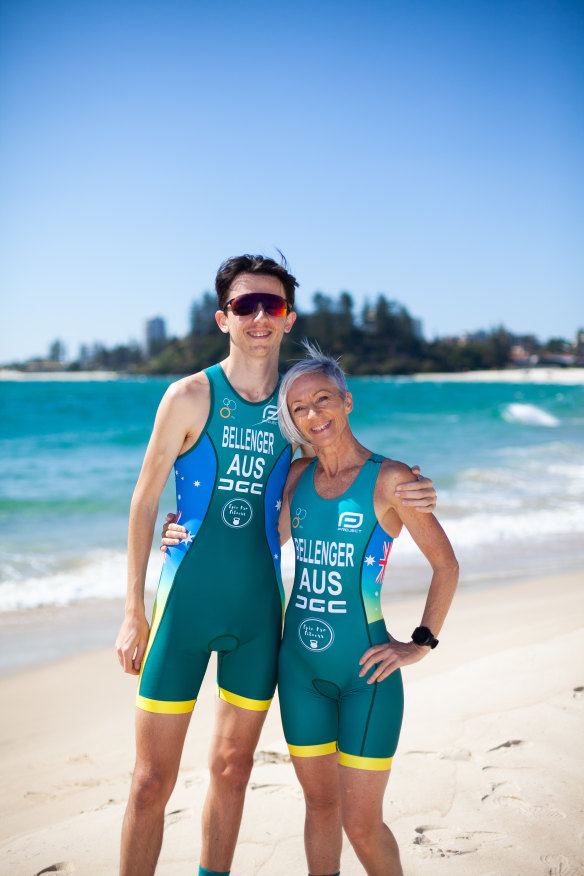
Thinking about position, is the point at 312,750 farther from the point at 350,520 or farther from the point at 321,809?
the point at 350,520

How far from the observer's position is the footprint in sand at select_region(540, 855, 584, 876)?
8.86ft

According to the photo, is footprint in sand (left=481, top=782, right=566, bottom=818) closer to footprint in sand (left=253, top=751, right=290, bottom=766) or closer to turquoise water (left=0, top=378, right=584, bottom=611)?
footprint in sand (left=253, top=751, right=290, bottom=766)

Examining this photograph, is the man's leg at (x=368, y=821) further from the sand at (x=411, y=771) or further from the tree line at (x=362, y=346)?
the tree line at (x=362, y=346)

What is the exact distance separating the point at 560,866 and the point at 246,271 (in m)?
2.66

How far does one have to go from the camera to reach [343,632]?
7.72 feet

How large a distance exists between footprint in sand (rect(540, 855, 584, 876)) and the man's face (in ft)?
7.59

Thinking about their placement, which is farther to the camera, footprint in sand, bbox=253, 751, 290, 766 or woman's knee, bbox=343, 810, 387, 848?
footprint in sand, bbox=253, 751, 290, 766

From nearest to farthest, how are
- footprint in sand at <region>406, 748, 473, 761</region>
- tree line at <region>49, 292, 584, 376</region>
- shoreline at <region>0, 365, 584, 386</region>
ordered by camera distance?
1. footprint in sand at <region>406, 748, 473, 761</region>
2. tree line at <region>49, 292, 584, 376</region>
3. shoreline at <region>0, 365, 584, 386</region>

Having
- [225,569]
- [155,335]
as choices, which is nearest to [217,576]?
[225,569]

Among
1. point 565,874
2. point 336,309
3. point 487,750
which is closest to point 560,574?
point 487,750

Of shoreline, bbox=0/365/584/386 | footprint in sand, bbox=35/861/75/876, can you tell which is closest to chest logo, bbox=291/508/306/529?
footprint in sand, bbox=35/861/75/876

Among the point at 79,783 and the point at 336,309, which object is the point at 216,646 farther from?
the point at 336,309

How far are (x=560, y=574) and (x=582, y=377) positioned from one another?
96335 mm

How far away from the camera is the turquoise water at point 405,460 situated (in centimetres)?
802
